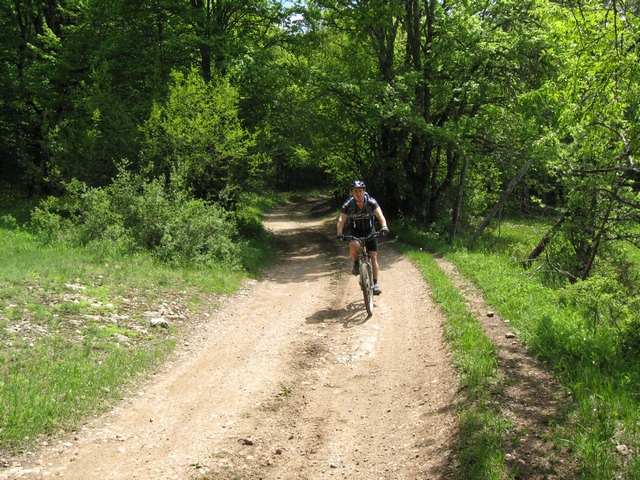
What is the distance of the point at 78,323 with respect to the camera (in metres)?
7.70

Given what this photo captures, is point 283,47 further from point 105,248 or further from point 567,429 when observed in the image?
point 567,429

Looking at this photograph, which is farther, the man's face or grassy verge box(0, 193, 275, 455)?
A: the man's face

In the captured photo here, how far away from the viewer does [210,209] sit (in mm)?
14055

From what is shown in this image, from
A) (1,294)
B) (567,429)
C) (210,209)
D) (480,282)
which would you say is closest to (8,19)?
(210,209)

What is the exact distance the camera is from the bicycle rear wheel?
9266 millimetres

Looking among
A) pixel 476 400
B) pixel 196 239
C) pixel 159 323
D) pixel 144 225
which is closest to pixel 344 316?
pixel 159 323

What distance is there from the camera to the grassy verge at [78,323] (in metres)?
5.39

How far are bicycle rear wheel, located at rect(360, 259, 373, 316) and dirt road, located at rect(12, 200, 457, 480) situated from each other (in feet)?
0.77

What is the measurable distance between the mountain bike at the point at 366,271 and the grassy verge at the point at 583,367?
7.36 ft

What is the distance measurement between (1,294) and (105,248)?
12.5ft

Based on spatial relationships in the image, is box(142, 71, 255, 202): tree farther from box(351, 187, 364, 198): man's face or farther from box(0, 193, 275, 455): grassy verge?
box(351, 187, 364, 198): man's face

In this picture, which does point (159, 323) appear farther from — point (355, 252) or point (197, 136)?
point (197, 136)

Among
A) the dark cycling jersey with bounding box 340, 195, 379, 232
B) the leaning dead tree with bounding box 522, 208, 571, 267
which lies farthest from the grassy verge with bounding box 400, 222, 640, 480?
the dark cycling jersey with bounding box 340, 195, 379, 232

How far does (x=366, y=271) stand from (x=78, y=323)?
486cm
